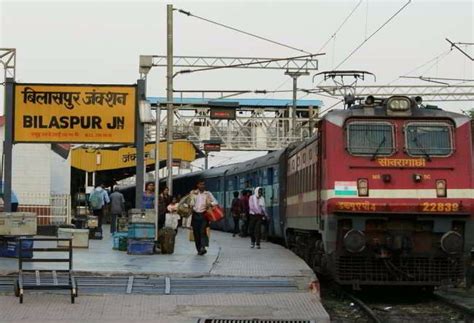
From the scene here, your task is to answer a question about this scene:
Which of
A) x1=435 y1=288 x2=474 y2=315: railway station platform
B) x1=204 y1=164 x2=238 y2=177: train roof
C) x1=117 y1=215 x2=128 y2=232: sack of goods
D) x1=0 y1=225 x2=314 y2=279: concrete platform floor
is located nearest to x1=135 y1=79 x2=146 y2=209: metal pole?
x1=0 y1=225 x2=314 y2=279: concrete platform floor

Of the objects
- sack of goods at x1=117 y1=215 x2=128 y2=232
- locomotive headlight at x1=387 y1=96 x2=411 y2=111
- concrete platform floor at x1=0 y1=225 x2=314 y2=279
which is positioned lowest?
concrete platform floor at x1=0 y1=225 x2=314 y2=279

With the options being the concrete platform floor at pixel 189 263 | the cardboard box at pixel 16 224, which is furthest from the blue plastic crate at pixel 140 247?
the cardboard box at pixel 16 224

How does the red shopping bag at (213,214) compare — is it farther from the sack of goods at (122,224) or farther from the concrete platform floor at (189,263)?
the sack of goods at (122,224)

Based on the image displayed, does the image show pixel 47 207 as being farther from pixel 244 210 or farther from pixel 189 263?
pixel 189 263

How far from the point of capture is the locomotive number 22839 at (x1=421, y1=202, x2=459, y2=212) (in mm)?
13125

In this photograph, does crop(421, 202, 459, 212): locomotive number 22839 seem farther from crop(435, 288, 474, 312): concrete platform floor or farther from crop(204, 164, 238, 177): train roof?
crop(204, 164, 238, 177): train roof

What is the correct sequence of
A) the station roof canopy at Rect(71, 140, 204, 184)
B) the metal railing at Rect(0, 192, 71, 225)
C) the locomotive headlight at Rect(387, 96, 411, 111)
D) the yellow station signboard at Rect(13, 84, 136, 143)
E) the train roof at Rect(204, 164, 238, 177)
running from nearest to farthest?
1. the locomotive headlight at Rect(387, 96, 411, 111)
2. the yellow station signboard at Rect(13, 84, 136, 143)
3. the metal railing at Rect(0, 192, 71, 225)
4. the train roof at Rect(204, 164, 238, 177)
5. the station roof canopy at Rect(71, 140, 204, 184)

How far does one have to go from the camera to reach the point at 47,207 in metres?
25.0

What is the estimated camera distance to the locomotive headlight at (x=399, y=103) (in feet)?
44.9

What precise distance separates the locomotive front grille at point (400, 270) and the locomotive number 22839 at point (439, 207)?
Answer: 0.87 metres

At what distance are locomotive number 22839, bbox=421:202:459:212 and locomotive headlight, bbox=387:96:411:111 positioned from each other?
1.71 meters

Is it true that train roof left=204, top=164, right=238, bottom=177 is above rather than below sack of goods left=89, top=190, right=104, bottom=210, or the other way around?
above

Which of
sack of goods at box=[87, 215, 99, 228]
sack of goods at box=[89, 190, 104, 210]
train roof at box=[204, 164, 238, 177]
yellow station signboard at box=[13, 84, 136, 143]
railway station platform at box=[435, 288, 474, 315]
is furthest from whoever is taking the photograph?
train roof at box=[204, 164, 238, 177]

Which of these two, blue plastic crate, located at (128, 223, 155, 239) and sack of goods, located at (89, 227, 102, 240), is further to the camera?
sack of goods, located at (89, 227, 102, 240)
